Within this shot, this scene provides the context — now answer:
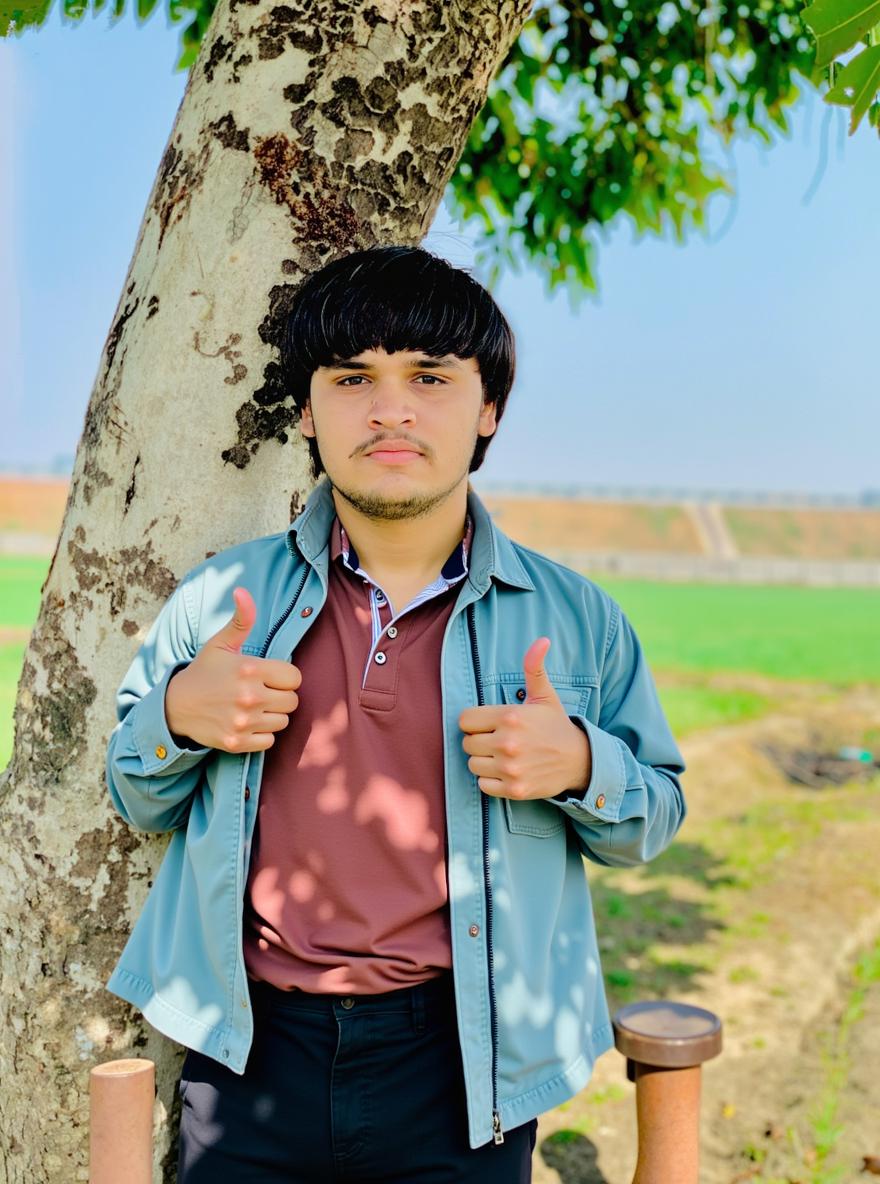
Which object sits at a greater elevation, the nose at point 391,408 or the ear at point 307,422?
the ear at point 307,422

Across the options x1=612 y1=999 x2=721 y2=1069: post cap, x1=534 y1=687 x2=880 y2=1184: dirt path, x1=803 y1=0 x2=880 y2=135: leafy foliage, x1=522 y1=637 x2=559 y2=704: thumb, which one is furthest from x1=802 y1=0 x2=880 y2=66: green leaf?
x1=534 y1=687 x2=880 y2=1184: dirt path

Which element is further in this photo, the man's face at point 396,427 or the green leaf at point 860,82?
the man's face at point 396,427

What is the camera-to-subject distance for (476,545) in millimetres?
2178

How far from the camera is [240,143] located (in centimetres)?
248

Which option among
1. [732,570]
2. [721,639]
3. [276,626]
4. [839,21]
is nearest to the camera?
[839,21]

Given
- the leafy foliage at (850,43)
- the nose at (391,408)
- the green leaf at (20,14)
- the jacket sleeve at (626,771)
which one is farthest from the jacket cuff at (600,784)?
the green leaf at (20,14)

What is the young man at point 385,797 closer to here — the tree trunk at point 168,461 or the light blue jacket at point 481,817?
the light blue jacket at point 481,817

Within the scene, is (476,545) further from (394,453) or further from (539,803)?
(539,803)

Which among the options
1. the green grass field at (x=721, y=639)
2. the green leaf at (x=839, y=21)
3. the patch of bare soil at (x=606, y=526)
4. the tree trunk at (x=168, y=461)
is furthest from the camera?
the patch of bare soil at (x=606, y=526)

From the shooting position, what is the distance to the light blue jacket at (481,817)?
1958mm

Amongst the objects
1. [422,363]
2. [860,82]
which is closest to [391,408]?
[422,363]

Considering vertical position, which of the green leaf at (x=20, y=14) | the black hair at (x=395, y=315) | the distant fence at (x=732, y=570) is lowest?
the black hair at (x=395, y=315)

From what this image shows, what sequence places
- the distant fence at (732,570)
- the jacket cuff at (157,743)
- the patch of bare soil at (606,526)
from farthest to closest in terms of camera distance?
the patch of bare soil at (606,526) → the distant fence at (732,570) → the jacket cuff at (157,743)

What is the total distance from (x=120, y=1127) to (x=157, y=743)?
2.37 feet
